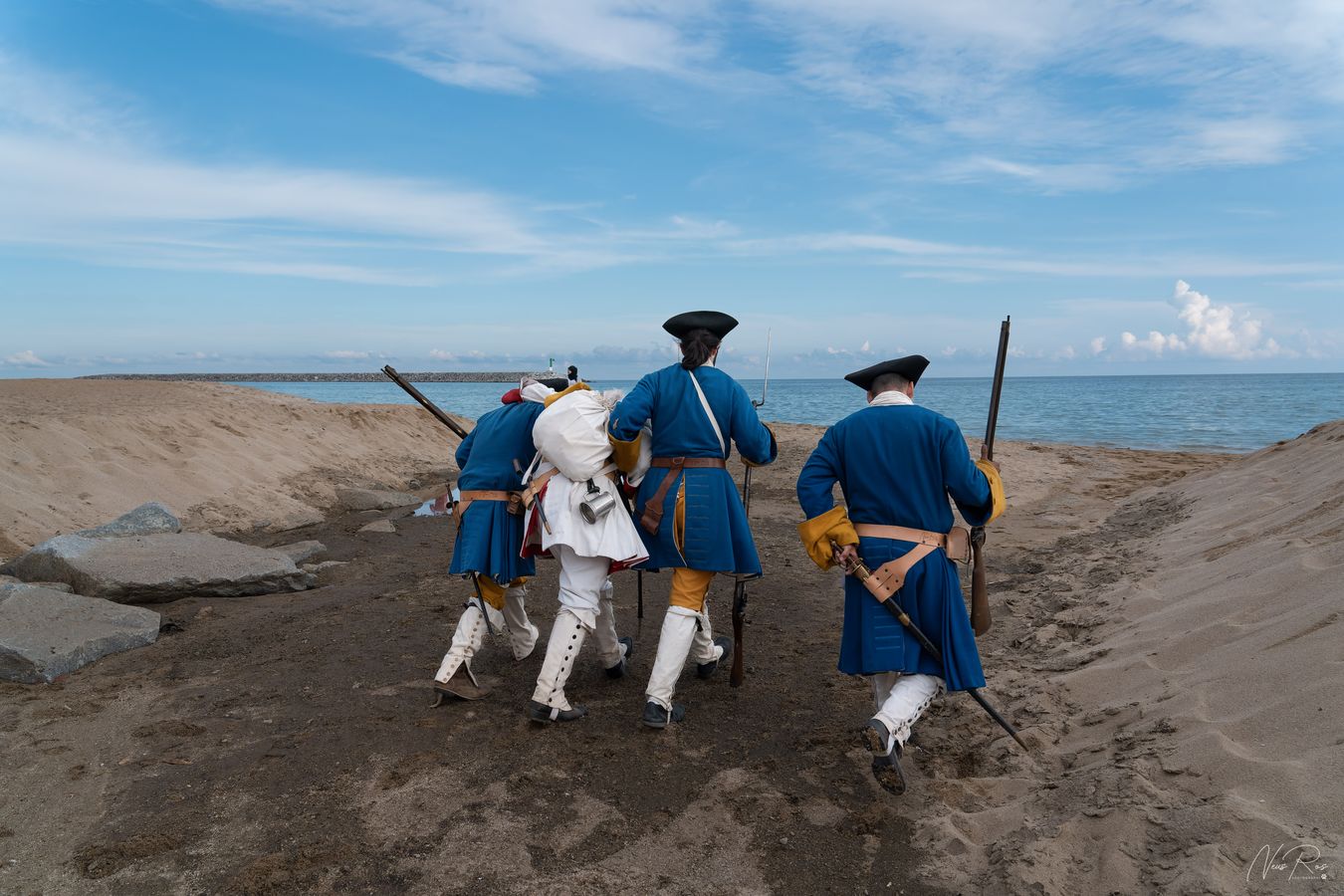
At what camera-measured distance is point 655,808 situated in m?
3.60

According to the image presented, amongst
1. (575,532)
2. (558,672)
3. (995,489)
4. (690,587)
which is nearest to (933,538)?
(995,489)

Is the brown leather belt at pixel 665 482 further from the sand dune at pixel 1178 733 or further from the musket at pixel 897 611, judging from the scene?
the sand dune at pixel 1178 733

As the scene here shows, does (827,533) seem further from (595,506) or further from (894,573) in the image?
(595,506)

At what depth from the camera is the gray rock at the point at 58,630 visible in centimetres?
506

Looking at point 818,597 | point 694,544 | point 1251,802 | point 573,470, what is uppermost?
point 573,470

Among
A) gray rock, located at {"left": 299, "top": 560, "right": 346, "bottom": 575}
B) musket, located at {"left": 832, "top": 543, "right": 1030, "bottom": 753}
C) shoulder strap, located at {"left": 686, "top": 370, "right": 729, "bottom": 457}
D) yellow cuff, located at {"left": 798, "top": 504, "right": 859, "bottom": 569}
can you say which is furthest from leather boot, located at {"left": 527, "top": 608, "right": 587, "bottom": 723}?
gray rock, located at {"left": 299, "top": 560, "right": 346, "bottom": 575}

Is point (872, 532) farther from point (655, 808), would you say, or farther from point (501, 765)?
point (501, 765)

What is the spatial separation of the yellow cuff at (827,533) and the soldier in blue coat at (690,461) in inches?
30.0

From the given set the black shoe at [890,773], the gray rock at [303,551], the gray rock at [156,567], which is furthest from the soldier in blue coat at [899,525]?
the gray rock at [303,551]

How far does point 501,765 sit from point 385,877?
3.03ft

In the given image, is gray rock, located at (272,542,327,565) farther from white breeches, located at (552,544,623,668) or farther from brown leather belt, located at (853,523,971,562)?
brown leather belt, located at (853,523,971,562)

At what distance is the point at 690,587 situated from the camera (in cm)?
454

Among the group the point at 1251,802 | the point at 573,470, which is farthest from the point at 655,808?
the point at 1251,802

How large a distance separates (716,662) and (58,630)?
4.12 meters
